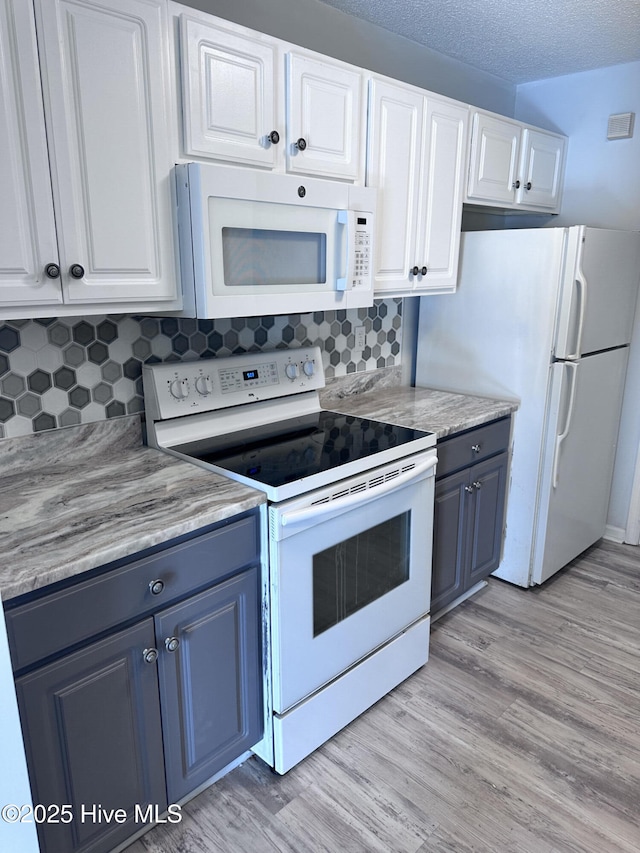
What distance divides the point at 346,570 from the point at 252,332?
956 mm

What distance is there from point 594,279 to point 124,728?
95.7 inches

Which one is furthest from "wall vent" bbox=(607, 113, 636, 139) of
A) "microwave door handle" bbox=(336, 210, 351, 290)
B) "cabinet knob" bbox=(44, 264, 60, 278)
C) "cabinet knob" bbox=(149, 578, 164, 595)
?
"cabinet knob" bbox=(149, 578, 164, 595)

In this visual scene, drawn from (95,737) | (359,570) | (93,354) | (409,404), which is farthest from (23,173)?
(409,404)

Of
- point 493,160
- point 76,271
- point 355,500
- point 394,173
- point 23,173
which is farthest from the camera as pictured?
point 493,160

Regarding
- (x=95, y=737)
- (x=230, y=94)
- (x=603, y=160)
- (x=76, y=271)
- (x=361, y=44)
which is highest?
(x=361, y=44)

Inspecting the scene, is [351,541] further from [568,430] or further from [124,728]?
[568,430]

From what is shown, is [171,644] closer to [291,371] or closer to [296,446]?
[296,446]

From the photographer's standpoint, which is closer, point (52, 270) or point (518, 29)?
point (52, 270)

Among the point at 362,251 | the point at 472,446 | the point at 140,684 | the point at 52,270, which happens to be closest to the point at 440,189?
the point at 362,251

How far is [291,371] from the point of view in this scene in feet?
7.32

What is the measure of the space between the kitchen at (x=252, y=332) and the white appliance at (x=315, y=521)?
0.12 metres

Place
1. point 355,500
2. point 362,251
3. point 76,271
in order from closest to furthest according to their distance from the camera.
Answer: point 76,271 → point 355,500 → point 362,251

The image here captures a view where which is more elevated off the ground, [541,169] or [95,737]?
[541,169]

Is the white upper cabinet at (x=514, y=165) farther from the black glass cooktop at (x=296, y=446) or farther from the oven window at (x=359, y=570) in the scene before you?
the oven window at (x=359, y=570)
